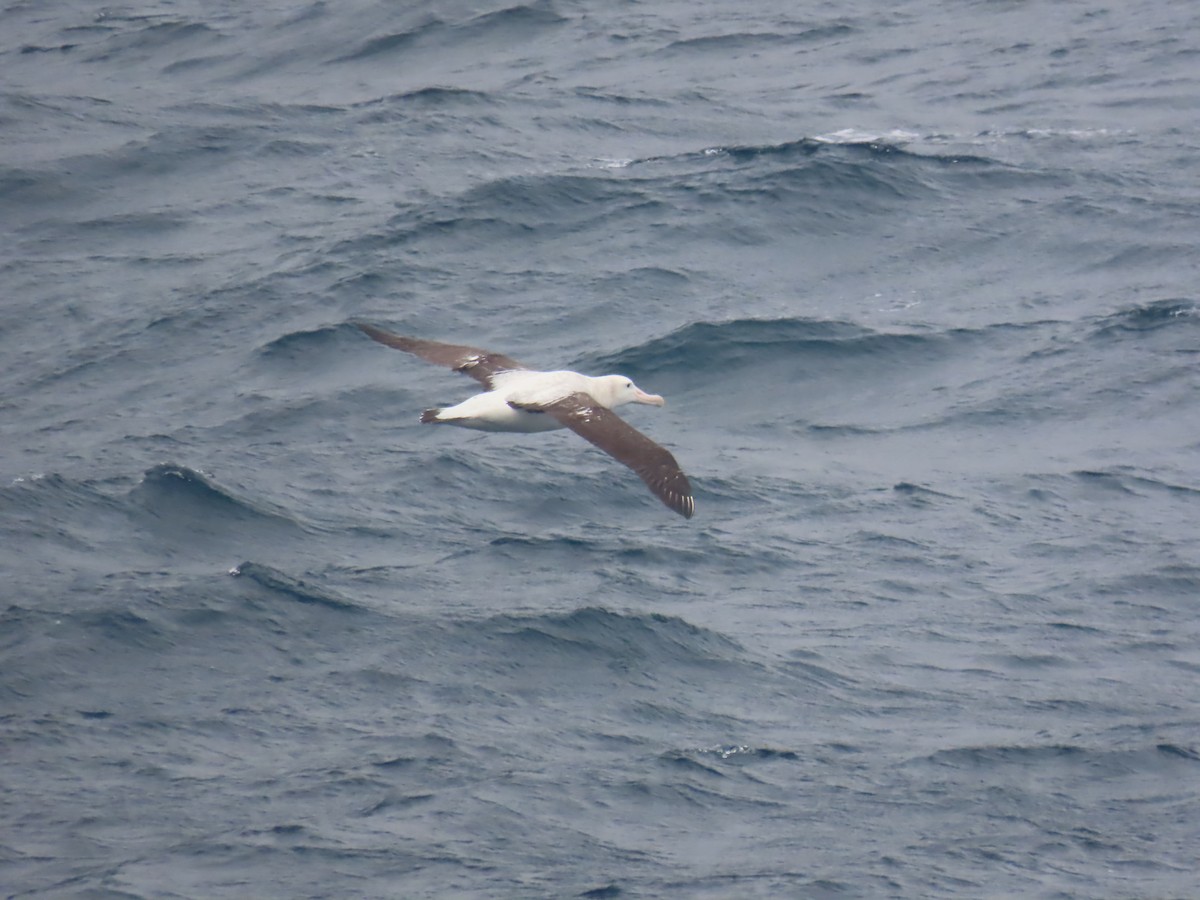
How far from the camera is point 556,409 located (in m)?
13.7

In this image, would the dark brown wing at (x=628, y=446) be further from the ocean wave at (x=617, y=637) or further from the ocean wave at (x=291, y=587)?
the ocean wave at (x=291, y=587)

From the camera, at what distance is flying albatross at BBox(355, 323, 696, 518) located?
42.3ft

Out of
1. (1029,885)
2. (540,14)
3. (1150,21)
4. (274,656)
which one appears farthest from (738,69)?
(1029,885)

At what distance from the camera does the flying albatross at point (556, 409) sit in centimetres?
1289

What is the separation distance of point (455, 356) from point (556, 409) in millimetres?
1889

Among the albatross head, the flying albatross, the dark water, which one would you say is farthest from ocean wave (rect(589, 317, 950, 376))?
the albatross head

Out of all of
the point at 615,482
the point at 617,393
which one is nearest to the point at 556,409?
the point at 617,393

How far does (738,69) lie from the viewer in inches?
1149

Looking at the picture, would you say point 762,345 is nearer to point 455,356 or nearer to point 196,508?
point 455,356

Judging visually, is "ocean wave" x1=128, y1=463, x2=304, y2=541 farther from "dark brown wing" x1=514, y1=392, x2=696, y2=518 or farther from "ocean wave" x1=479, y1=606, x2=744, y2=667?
"dark brown wing" x1=514, y1=392, x2=696, y2=518

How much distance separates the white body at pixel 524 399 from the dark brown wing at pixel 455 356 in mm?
493

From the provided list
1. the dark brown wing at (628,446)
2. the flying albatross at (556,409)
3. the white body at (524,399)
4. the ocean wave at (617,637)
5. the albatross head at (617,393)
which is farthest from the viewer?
the ocean wave at (617,637)

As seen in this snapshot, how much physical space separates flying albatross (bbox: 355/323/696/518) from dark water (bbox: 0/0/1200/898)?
2171 mm

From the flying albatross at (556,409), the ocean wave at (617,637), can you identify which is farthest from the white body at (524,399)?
the ocean wave at (617,637)
